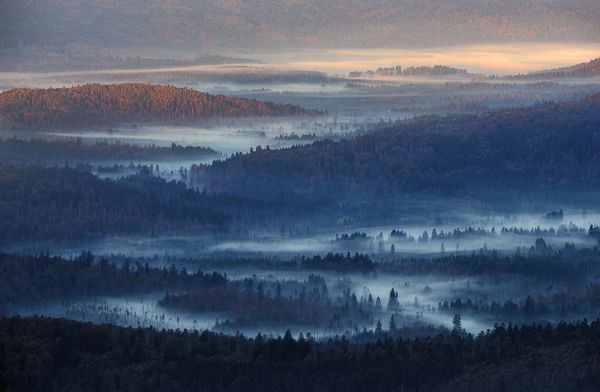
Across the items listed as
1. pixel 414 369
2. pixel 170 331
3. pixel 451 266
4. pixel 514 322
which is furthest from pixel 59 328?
pixel 451 266

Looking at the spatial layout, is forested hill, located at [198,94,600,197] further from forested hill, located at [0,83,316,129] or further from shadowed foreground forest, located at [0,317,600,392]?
shadowed foreground forest, located at [0,317,600,392]

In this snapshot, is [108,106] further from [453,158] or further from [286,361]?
[286,361]

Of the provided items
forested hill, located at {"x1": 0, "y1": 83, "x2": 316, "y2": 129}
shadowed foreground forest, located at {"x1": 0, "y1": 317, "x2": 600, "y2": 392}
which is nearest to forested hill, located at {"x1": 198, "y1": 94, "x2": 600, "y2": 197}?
Result: forested hill, located at {"x1": 0, "y1": 83, "x2": 316, "y2": 129}

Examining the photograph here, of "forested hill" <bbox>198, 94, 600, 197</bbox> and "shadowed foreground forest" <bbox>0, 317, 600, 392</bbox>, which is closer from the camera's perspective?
"shadowed foreground forest" <bbox>0, 317, 600, 392</bbox>

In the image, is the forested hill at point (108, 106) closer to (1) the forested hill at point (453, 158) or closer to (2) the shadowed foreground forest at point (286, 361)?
(1) the forested hill at point (453, 158)

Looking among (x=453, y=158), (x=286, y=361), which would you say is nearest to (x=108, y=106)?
(x=453, y=158)
